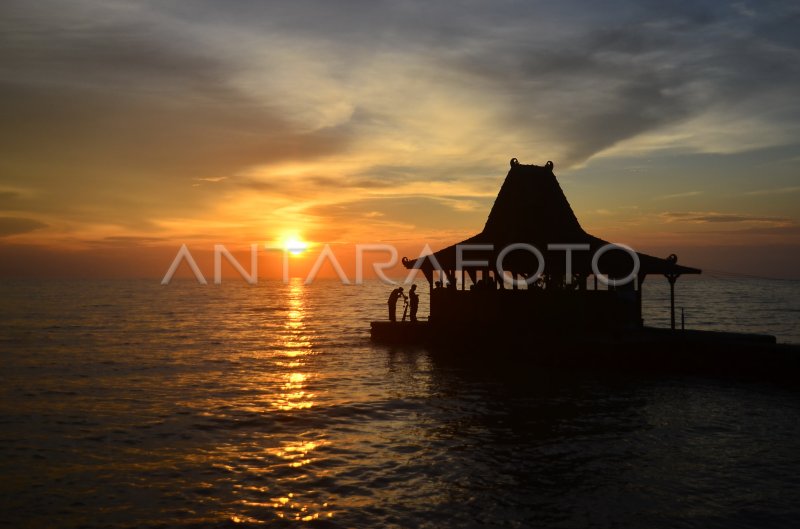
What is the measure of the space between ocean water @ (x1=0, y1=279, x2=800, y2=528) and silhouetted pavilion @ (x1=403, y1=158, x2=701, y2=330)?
11.8 ft

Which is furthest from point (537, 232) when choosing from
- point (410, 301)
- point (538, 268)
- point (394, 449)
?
point (394, 449)

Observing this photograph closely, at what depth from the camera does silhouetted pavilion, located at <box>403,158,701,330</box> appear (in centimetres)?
2628

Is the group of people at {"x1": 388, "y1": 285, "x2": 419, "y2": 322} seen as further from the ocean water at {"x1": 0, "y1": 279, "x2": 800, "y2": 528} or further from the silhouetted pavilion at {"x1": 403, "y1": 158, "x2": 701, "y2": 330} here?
the ocean water at {"x1": 0, "y1": 279, "x2": 800, "y2": 528}

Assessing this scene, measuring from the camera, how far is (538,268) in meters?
27.5

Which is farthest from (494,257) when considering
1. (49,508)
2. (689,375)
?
(49,508)

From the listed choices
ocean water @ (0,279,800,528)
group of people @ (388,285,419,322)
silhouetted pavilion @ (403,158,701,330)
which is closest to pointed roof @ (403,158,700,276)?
silhouetted pavilion @ (403,158,701,330)

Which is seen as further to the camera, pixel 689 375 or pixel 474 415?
pixel 689 375

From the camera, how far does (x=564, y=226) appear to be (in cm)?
2889

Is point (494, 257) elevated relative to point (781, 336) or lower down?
elevated

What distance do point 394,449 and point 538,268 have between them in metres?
15.9

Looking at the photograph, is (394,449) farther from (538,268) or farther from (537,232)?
(537,232)

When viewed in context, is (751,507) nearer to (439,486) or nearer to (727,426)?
(439,486)

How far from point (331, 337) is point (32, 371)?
720 inches

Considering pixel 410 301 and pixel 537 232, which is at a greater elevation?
pixel 537 232
